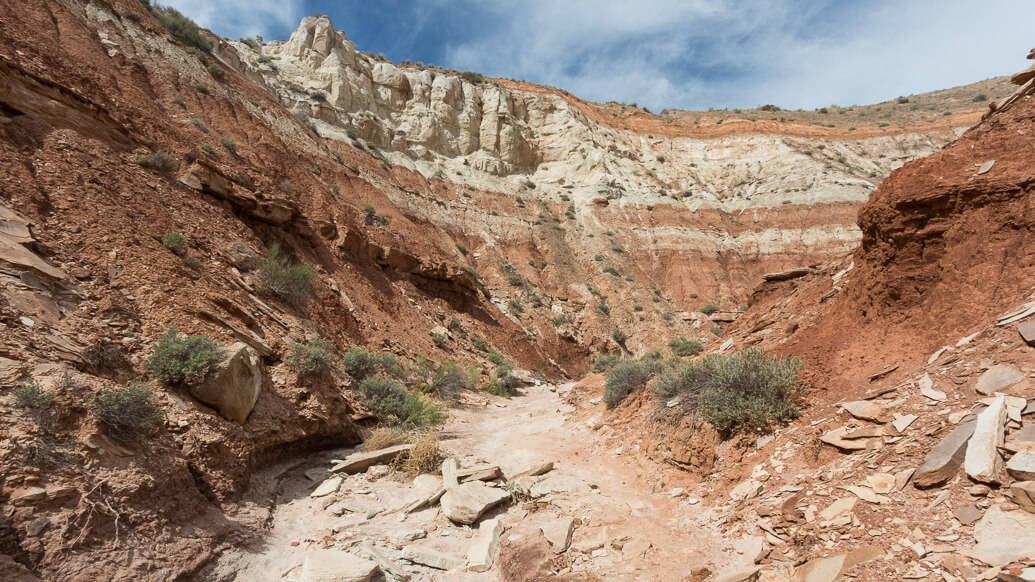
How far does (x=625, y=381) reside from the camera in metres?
9.80

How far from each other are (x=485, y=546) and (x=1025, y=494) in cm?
404

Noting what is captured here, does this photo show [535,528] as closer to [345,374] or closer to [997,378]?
[997,378]

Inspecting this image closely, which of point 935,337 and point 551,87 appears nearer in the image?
point 935,337

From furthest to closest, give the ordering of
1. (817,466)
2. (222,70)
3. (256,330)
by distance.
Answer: (222,70), (256,330), (817,466)

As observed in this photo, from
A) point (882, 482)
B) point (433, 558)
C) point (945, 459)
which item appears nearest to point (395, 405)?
point (433, 558)

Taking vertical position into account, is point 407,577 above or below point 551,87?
below

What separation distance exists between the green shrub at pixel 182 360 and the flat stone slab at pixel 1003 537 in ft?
23.5

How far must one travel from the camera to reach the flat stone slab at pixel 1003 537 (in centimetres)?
242

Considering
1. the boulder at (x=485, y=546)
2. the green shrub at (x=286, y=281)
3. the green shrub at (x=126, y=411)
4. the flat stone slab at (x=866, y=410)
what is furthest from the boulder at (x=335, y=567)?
the green shrub at (x=286, y=281)

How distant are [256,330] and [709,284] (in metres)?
30.3

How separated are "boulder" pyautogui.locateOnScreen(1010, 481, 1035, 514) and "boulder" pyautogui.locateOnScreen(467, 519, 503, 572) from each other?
388 cm

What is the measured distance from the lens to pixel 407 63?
136 ft

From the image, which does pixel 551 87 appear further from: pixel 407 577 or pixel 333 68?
pixel 407 577

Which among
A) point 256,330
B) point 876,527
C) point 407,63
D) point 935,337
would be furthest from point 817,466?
point 407,63
